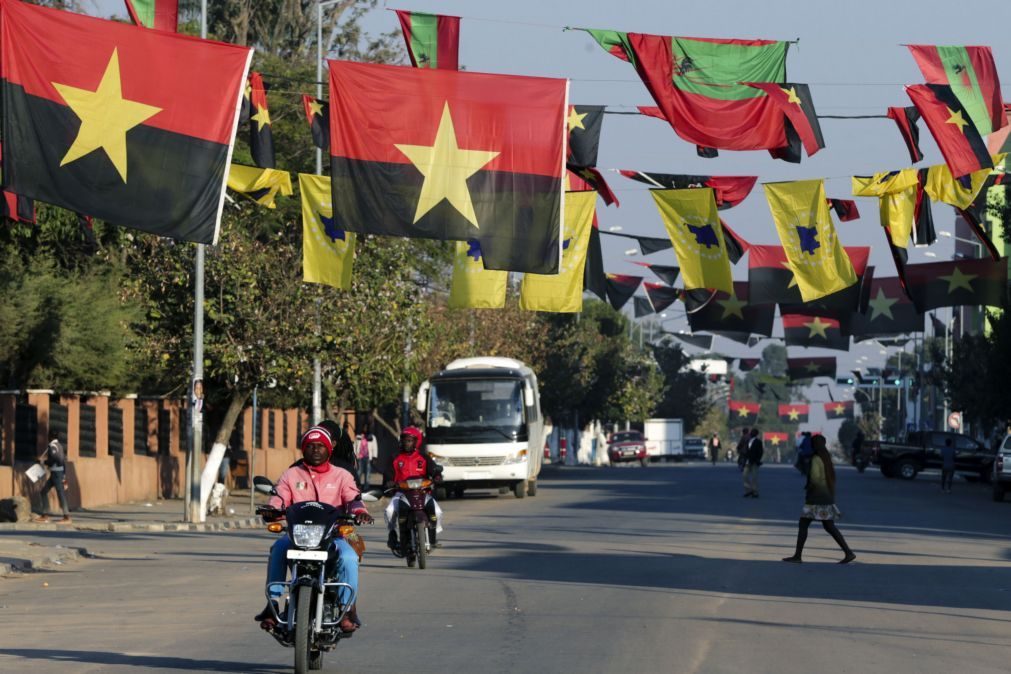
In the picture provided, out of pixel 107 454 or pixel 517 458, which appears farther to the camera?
pixel 517 458

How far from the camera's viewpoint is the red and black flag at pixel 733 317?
33.5m

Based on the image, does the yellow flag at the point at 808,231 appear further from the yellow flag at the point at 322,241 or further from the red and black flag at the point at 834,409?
the red and black flag at the point at 834,409

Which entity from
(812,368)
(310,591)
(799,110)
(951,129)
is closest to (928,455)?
(812,368)

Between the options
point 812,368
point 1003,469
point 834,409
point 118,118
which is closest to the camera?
point 118,118

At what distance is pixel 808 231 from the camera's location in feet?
75.9

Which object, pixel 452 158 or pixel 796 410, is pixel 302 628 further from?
pixel 796 410

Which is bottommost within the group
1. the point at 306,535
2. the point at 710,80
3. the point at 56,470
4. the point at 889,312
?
the point at 56,470

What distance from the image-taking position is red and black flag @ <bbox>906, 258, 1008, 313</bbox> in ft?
98.5

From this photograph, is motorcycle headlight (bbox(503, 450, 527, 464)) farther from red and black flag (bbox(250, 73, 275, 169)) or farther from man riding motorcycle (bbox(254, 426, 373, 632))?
man riding motorcycle (bbox(254, 426, 373, 632))

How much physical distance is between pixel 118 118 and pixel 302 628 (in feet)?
25.5

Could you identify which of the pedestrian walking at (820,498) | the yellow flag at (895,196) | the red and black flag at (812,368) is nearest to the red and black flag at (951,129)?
the yellow flag at (895,196)

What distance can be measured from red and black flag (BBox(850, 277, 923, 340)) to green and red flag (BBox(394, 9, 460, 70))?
16.7 meters

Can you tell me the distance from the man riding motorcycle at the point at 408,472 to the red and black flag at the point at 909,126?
713cm

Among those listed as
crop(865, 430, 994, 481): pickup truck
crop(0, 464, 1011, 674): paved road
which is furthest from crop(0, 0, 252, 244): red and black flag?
crop(865, 430, 994, 481): pickup truck
